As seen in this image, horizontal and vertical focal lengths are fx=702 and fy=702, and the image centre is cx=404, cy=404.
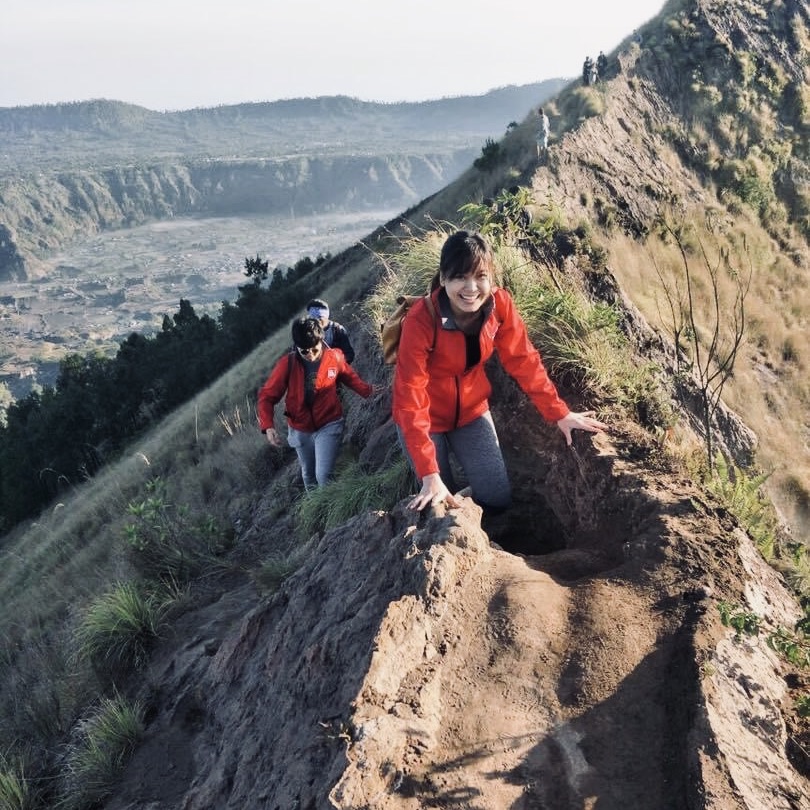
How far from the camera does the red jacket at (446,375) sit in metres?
3.35

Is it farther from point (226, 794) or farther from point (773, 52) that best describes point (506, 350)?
point (773, 52)

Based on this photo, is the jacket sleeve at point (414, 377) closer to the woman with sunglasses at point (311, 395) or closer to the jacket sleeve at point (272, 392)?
the woman with sunglasses at point (311, 395)

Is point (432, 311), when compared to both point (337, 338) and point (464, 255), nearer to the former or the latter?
point (464, 255)

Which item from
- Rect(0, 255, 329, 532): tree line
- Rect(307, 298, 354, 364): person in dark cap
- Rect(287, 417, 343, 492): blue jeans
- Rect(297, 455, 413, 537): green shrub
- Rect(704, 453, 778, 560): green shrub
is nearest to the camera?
Rect(704, 453, 778, 560): green shrub

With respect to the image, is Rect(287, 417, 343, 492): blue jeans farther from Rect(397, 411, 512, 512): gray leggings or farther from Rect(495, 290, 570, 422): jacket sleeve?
Rect(495, 290, 570, 422): jacket sleeve

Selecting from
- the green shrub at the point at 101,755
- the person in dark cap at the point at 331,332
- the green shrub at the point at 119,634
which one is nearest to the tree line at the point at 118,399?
the person in dark cap at the point at 331,332

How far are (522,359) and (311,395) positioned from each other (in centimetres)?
221

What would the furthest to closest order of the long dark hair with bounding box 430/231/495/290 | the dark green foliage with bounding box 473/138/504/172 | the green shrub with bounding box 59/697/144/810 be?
the dark green foliage with bounding box 473/138/504/172, the green shrub with bounding box 59/697/144/810, the long dark hair with bounding box 430/231/495/290

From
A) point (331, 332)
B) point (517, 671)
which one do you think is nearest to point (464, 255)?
point (517, 671)

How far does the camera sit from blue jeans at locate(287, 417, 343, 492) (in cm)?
548

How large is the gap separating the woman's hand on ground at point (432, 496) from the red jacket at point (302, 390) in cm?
232

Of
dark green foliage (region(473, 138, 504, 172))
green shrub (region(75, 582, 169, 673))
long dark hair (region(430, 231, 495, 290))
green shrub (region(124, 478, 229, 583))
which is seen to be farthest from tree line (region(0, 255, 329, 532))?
long dark hair (region(430, 231, 495, 290))

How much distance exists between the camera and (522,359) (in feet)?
12.0

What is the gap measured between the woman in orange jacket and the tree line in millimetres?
20048
